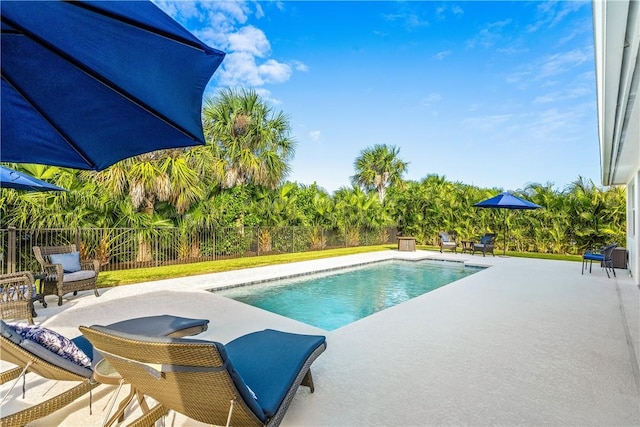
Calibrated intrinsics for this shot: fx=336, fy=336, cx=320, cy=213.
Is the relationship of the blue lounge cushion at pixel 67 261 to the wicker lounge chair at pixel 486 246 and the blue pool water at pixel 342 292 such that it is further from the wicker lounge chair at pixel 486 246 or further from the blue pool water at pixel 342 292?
the wicker lounge chair at pixel 486 246

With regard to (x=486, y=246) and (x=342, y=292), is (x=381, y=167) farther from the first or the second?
(x=342, y=292)

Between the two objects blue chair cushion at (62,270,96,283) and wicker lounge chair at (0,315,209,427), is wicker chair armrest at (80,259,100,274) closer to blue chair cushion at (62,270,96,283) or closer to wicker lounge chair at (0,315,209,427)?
blue chair cushion at (62,270,96,283)

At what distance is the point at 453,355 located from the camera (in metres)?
3.95

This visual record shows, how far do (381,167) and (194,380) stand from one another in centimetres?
3199

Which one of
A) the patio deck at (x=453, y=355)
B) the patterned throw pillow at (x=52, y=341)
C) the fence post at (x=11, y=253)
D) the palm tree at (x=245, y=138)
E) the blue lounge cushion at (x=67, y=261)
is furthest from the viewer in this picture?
the palm tree at (x=245, y=138)

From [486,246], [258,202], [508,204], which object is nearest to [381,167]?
[486,246]

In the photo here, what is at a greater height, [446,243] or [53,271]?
[53,271]

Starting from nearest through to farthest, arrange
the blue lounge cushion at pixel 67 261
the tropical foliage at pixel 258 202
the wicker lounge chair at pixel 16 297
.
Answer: the wicker lounge chair at pixel 16 297, the blue lounge cushion at pixel 67 261, the tropical foliage at pixel 258 202

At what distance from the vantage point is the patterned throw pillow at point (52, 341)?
95.1 inches

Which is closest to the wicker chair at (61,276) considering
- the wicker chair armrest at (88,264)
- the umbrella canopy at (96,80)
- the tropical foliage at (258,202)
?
the wicker chair armrest at (88,264)

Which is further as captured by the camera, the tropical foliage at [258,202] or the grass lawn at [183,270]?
the tropical foliage at [258,202]

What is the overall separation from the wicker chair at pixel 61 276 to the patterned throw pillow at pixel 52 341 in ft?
13.9

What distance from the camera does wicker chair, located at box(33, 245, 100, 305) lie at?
236 inches

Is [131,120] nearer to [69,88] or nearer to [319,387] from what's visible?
[69,88]
